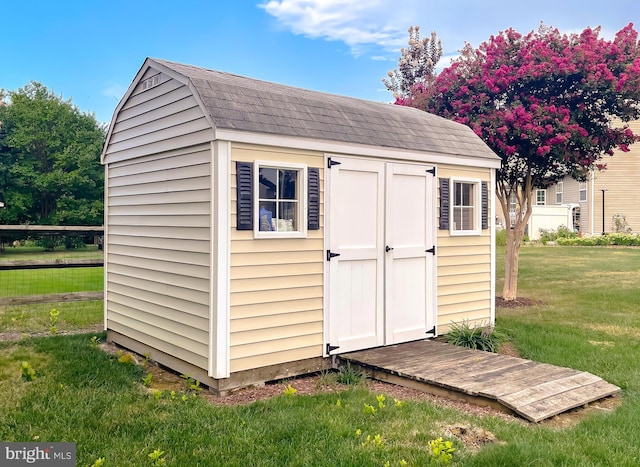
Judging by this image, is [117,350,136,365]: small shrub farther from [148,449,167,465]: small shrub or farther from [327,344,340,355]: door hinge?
[148,449,167,465]: small shrub

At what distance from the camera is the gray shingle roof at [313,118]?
4961 millimetres

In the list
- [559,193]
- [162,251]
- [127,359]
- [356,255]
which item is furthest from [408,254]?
[559,193]

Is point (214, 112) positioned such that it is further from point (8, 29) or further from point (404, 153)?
point (8, 29)

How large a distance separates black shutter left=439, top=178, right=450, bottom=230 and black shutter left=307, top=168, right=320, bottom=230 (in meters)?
1.95

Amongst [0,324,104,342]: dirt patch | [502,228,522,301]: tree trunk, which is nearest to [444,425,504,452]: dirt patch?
[0,324,104,342]: dirt patch

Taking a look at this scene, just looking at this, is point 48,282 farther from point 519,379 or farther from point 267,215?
point 519,379

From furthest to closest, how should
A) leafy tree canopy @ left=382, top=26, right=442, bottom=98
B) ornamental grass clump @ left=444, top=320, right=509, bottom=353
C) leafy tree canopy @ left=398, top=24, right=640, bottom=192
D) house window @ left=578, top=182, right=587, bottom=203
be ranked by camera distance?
house window @ left=578, top=182, right=587, bottom=203, leafy tree canopy @ left=382, top=26, right=442, bottom=98, leafy tree canopy @ left=398, top=24, right=640, bottom=192, ornamental grass clump @ left=444, top=320, right=509, bottom=353

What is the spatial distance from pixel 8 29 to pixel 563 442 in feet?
90.5

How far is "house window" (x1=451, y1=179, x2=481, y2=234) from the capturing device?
6.86 m

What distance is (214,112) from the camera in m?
4.76

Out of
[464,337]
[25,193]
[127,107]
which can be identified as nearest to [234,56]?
[127,107]

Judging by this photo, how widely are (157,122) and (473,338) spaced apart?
14.3 feet

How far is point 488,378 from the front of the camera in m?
4.83

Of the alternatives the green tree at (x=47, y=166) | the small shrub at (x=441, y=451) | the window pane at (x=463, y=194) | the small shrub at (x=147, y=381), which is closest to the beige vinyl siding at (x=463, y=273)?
the window pane at (x=463, y=194)
